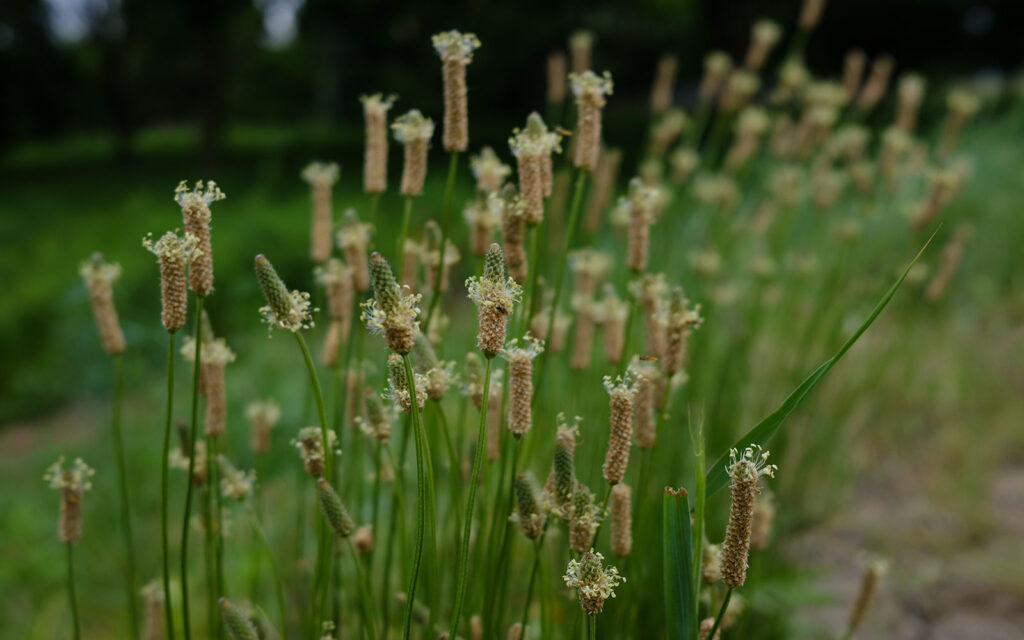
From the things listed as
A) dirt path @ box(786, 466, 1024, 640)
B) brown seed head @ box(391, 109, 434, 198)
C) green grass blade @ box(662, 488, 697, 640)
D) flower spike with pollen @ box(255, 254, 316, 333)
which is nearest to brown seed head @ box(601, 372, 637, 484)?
green grass blade @ box(662, 488, 697, 640)

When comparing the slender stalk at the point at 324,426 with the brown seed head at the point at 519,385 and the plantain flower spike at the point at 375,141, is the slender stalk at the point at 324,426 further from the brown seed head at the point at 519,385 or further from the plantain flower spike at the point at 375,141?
the plantain flower spike at the point at 375,141

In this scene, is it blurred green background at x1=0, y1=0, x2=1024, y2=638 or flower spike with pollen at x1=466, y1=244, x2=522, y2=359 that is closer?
flower spike with pollen at x1=466, y1=244, x2=522, y2=359

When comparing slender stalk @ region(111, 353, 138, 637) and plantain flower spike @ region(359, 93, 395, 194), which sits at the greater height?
plantain flower spike @ region(359, 93, 395, 194)

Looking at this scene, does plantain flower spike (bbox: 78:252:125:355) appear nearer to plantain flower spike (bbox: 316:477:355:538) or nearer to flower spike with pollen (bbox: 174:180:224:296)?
flower spike with pollen (bbox: 174:180:224:296)

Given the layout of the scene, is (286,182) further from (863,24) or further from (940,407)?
(863,24)

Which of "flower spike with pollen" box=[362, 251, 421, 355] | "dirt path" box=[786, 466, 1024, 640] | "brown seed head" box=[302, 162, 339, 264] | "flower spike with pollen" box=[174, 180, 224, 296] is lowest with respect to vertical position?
"dirt path" box=[786, 466, 1024, 640]

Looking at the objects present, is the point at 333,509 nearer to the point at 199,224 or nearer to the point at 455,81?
the point at 199,224

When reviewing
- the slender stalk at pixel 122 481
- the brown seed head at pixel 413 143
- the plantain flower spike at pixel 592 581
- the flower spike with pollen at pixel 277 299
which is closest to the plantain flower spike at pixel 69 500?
the slender stalk at pixel 122 481
